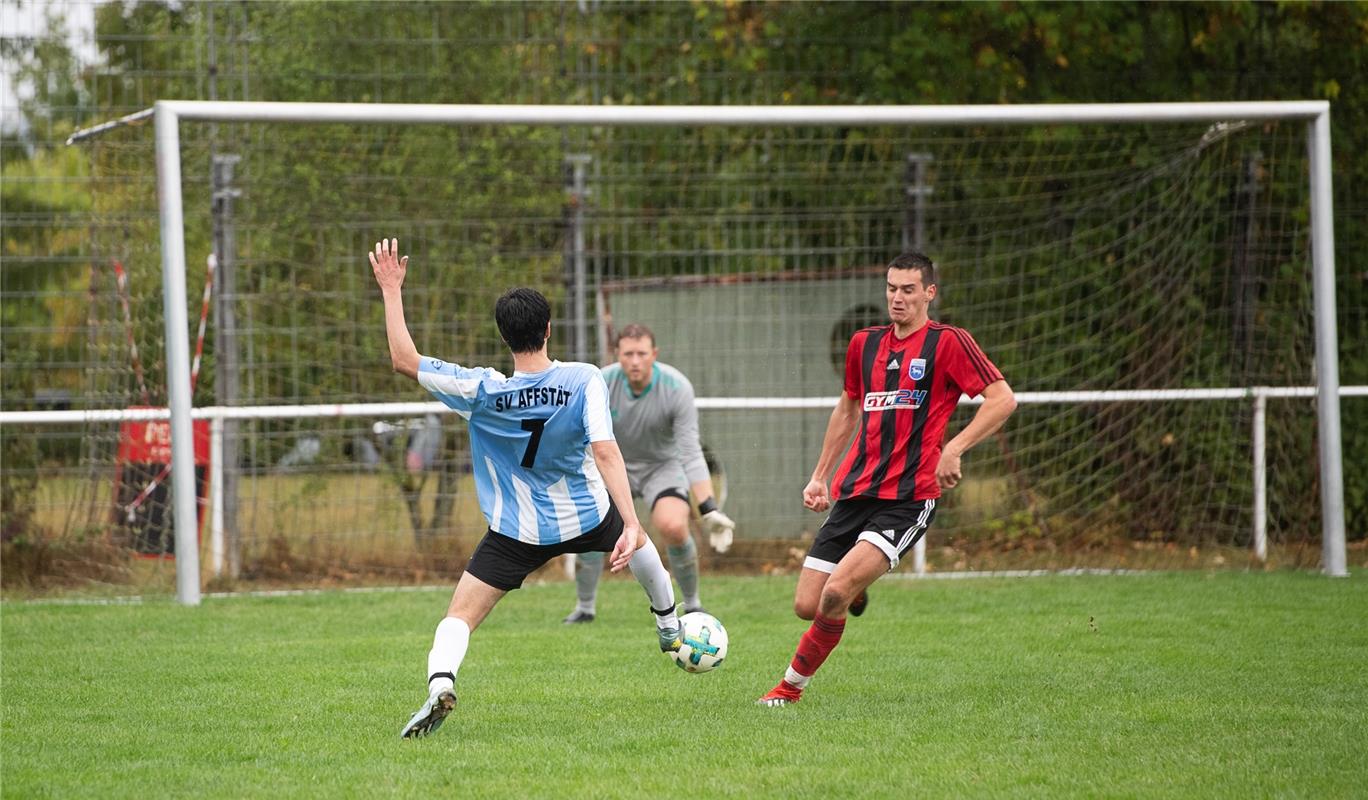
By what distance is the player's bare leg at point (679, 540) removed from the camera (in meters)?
8.82

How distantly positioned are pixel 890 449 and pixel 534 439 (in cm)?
170

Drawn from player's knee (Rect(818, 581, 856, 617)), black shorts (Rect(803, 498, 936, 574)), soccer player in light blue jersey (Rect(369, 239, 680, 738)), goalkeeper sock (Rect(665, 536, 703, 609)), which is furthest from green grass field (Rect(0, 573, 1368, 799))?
black shorts (Rect(803, 498, 936, 574))

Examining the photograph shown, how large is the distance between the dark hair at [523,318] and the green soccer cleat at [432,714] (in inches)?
52.8

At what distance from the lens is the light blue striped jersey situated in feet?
18.4

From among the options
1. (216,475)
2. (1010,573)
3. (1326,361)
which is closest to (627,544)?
(216,475)

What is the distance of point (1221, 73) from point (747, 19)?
14.4 feet

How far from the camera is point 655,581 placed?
612 cm

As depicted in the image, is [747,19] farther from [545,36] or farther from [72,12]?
[72,12]

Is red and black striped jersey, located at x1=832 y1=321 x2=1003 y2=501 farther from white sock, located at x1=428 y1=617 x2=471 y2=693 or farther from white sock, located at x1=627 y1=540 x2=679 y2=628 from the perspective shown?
white sock, located at x1=428 y1=617 x2=471 y2=693

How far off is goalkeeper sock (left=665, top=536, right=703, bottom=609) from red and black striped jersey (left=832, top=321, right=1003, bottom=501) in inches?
98.4

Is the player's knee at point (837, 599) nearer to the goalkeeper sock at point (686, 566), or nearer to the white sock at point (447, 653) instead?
the white sock at point (447, 653)

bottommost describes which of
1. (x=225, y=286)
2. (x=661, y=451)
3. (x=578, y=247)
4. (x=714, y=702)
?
(x=714, y=702)

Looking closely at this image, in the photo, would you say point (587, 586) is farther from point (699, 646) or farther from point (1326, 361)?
point (1326, 361)

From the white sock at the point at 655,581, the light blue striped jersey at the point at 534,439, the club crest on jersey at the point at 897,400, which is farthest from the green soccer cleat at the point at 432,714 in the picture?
the club crest on jersey at the point at 897,400
